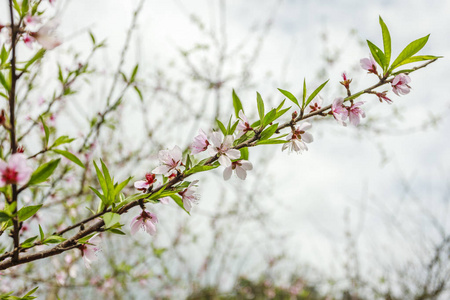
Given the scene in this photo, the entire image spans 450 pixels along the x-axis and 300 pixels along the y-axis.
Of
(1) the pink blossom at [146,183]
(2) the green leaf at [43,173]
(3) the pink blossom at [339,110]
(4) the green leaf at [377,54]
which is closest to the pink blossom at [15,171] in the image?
(2) the green leaf at [43,173]

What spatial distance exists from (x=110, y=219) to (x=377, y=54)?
3.11 ft

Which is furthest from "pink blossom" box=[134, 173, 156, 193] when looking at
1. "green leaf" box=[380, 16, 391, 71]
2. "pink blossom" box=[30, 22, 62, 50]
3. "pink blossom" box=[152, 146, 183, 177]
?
"green leaf" box=[380, 16, 391, 71]

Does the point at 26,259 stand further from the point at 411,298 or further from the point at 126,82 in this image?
the point at 411,298

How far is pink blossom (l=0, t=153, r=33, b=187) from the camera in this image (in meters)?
0.72

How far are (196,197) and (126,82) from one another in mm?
992

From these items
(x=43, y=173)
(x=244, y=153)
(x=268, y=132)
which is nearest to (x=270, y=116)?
(x=268, y=132)

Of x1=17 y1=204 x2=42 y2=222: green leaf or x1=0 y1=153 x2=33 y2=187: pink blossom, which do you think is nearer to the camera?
x1=0 y1=153 x2=33 y2=187: pink blossom

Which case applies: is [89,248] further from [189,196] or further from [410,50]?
[410,50]

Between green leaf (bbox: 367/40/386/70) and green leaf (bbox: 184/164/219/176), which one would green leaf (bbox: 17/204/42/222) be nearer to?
green leaf (bbox: 184/164/219/176)

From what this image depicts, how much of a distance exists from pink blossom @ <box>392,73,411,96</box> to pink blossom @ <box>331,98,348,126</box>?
19 cm

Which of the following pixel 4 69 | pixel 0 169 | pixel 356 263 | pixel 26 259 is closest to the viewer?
pixel 0 169

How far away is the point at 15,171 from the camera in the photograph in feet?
2.39

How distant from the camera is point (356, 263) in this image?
525 centimetres

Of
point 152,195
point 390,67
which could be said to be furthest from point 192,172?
point 390,67
